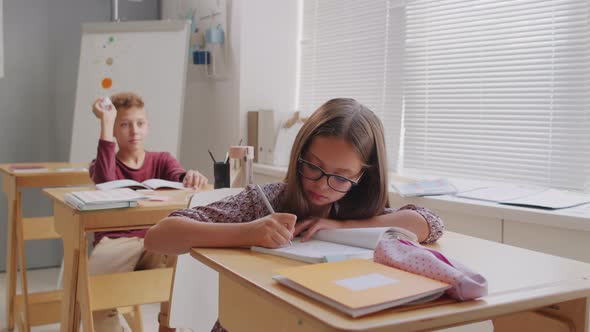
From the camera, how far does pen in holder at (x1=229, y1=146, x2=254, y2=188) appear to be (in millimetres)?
2264

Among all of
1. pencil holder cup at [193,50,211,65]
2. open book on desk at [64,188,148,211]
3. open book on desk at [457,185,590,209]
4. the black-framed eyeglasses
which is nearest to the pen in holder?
open book on desk at [64,188,148,211]

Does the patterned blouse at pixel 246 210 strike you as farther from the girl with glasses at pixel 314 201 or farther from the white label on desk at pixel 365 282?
the white label on desk at pixel 365 282

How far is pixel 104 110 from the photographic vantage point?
2.82m

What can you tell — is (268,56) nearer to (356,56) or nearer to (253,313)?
(356,56)

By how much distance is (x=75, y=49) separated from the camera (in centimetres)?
409

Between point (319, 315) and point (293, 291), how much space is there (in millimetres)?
125

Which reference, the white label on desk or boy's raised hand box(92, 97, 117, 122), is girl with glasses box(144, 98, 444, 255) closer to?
the white label on desk

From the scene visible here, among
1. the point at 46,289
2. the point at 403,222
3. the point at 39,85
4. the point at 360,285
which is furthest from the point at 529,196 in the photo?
the point at 39,85

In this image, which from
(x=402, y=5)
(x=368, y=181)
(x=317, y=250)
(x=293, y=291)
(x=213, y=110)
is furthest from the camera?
(x=213, y=110)

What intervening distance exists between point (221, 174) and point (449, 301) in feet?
4.97

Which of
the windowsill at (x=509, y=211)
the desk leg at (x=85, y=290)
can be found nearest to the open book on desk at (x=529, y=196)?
the windowsill at (x=509, y=211)

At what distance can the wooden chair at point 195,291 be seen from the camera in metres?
1.76

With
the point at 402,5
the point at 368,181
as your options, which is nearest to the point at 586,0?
the point at 402,5

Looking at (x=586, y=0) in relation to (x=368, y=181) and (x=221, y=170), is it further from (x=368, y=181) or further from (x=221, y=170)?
(x=221, y=170)
